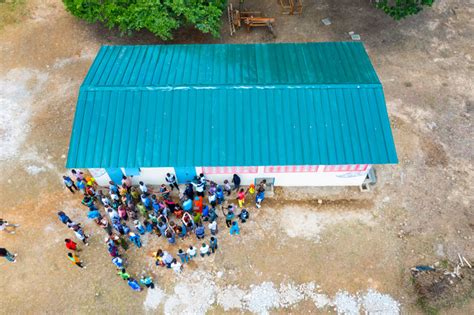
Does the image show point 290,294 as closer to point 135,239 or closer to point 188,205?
point 188,205

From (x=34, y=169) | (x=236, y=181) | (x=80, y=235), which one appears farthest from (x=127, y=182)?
(x=34, y=169)

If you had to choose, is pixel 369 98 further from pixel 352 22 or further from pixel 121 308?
pixel 121 308

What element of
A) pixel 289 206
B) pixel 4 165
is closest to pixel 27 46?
pixel 4 165

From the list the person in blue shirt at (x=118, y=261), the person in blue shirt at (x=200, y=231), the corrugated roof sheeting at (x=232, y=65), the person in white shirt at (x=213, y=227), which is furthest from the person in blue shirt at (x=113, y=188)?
the corrugated roof sheeting at (x=232, y=65)

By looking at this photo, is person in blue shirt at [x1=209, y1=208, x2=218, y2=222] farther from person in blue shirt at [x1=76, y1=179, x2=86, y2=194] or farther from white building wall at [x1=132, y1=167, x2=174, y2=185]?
person in blue shirt at [x1=76, y1=179, x2=86, y2=194]

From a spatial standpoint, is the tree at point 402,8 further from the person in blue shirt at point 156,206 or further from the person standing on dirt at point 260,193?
the person in blue shirt at point 156,206

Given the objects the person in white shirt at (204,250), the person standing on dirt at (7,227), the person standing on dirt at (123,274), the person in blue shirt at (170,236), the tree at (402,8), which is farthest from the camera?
the tree at (402,8)

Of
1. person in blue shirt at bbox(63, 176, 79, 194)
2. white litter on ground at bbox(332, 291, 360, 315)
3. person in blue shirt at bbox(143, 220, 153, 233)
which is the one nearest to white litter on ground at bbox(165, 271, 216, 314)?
person in blue shirt at bbox(143, 220, 153, 233)
